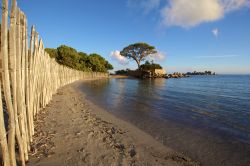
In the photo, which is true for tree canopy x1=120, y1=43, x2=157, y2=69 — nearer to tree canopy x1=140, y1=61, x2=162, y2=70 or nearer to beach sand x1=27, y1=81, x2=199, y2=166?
tree canopy x1=140, y1=61, x2=162, y2=70

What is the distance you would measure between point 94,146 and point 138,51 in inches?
2732

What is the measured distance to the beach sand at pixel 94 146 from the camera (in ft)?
14.5

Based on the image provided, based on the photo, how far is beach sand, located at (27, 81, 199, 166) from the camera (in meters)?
4.41

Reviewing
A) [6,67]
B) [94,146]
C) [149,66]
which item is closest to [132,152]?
[94,146]

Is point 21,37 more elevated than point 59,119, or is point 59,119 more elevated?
point 21,37

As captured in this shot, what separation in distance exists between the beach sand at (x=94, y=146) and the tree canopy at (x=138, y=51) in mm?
66258

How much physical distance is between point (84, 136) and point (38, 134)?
1.35m

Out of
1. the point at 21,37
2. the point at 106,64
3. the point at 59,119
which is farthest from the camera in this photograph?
the point at 106,64

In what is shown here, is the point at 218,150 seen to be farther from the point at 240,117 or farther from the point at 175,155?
the point at 240,117

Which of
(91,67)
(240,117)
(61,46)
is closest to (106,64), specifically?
(91,67)

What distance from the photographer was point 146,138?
6.30m

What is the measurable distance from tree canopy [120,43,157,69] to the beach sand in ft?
217

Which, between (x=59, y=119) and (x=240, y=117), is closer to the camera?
(x=59, y=119)

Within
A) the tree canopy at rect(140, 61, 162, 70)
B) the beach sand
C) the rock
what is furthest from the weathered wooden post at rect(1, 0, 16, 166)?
the tree canopy at rect(140, 61, 162, 70)
